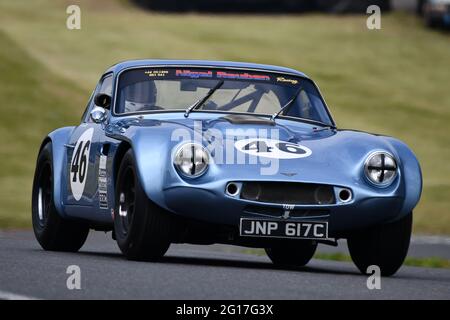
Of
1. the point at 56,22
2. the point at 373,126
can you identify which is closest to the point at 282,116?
the point at 373,126

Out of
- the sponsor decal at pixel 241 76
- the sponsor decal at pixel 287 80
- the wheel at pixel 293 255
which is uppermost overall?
the sponsor decal at pixel 241 76

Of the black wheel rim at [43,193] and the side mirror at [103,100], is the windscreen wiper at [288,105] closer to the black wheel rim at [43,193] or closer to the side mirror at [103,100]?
the side mirror at [103,100]

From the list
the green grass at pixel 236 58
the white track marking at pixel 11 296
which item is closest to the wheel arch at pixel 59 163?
the white track marking at pixel 11 296

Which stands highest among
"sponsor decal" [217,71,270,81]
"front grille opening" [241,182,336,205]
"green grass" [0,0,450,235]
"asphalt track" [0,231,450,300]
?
"sponsor decal" [217,71,270,81]

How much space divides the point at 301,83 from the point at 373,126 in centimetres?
2062

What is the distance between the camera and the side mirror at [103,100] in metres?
9.70

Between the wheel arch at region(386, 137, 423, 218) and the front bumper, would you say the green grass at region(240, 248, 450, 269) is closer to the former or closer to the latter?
the wheel arch at region(386, 137, 423, 218)

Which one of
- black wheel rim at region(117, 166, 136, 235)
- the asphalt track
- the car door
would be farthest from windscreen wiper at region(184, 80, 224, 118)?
the asphalt track

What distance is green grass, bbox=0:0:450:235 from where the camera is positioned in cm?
2741

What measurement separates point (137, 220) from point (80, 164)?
1665mm

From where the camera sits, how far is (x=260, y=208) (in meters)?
8.02

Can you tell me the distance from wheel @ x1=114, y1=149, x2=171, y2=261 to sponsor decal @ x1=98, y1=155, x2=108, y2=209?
1.48 feet

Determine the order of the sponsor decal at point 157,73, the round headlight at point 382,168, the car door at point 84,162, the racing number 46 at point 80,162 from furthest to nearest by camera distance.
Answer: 1. the sponsor decal at point 157,73
2. the racing number 46 at point 80,162
3. the car door at point 84,162
4. the round headlight at point 382,168

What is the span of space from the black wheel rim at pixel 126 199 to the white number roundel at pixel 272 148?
0.72 m
